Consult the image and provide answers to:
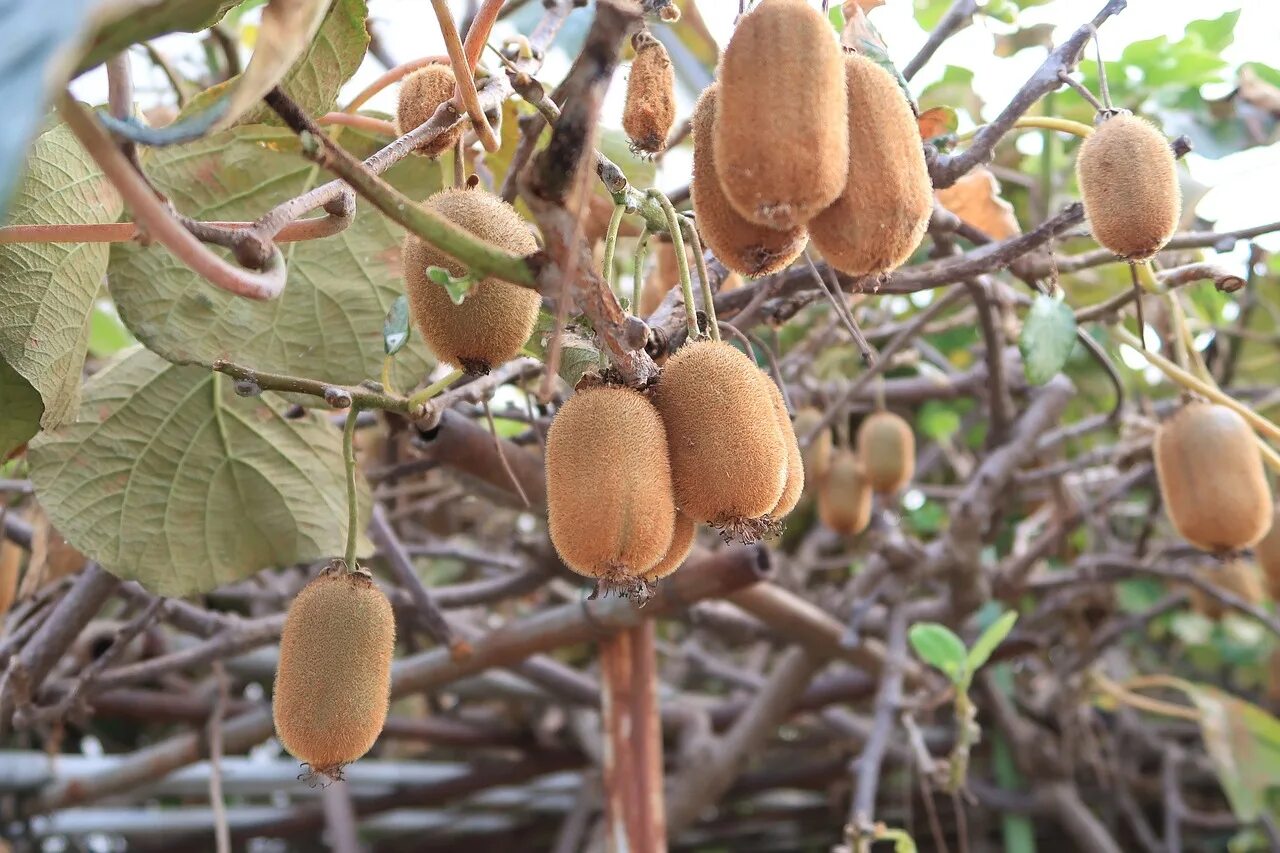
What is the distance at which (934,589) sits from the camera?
201 centimetres

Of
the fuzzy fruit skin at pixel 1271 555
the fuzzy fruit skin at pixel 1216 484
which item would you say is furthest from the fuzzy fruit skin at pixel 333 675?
the fuzzy fruit skin at pixel 1271 555

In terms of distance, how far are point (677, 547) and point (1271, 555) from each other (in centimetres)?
111

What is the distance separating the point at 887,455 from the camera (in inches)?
56.5

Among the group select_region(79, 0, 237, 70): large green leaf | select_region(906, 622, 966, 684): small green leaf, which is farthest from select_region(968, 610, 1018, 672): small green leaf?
select_region(79, 0, 237, 70): large green leaf

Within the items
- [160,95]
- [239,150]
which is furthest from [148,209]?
[160,95]

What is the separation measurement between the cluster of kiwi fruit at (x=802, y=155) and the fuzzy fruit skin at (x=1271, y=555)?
3.63 ft

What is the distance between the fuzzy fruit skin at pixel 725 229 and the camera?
0.56 m

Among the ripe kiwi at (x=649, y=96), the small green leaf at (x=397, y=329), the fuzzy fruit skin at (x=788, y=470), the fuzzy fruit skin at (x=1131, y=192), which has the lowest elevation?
the fuzzy fruit skin at (x=788, y=470)

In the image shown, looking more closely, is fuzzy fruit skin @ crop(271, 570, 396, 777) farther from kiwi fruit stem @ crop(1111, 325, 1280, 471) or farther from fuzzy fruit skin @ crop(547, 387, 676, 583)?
kiwi fruit stem @ crop(1111, 325, 1280, 471)

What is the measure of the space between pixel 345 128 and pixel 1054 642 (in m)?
1.73

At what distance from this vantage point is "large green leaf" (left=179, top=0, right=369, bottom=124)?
675 millimetres

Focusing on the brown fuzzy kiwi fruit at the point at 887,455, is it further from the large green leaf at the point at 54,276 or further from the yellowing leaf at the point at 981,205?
the large green leaf at the point at 54,276

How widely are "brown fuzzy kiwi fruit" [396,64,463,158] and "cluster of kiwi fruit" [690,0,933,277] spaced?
0.76 ft

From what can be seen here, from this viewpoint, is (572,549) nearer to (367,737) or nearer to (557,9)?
(367,737)
